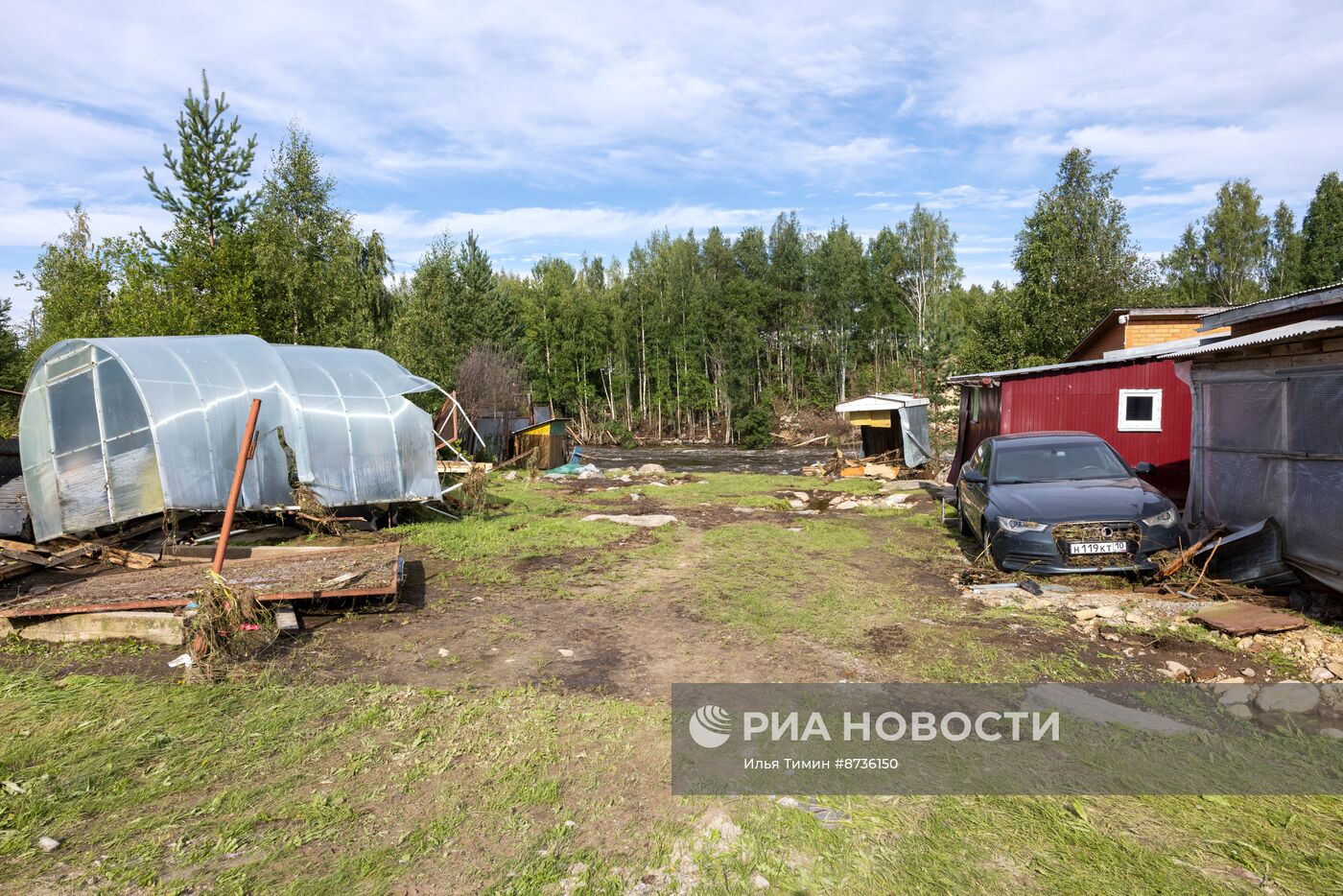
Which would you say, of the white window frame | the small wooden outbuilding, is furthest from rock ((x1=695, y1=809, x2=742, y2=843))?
the small wooden outbuilding

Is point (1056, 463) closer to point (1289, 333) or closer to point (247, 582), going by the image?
point (1289, 333)

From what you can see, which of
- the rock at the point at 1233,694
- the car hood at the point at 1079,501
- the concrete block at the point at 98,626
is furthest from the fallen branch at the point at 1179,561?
the concrete block at the point at 98,626

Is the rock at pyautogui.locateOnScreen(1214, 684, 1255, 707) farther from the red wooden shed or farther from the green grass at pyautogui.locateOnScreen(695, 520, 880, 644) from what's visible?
the red wooden shed

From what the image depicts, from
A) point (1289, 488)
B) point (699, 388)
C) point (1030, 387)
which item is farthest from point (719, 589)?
point (699, 388)

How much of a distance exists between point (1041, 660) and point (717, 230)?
5660cm

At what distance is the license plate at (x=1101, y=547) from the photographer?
25.1 ft

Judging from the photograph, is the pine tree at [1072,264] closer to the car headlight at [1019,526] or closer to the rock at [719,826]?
the car headlight at [1019,526]

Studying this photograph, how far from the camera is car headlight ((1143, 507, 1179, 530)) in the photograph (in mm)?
7719

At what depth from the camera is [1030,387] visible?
48.8 ft

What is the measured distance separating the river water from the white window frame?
15316 millimetres

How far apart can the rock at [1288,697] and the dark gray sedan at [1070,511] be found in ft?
8.35

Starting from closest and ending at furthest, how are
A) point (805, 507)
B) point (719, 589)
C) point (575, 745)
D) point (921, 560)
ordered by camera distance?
point (575, 745) < point (719, 589) < point (921, 560) < point (805, 507)

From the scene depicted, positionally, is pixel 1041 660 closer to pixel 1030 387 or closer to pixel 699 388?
pixel 1030 387

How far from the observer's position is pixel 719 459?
125 feet
